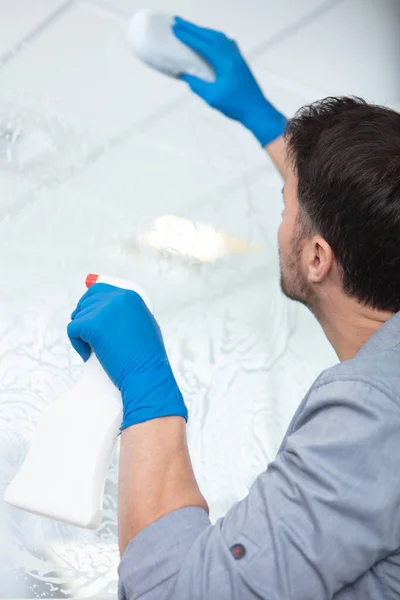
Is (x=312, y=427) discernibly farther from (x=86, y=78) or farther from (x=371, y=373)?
(x=86, y=78)

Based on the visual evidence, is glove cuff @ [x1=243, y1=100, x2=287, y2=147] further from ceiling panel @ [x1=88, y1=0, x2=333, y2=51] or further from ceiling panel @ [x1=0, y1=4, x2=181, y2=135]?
ceiling panel @ [x1=88, y1=0, x2=333, y2=51]

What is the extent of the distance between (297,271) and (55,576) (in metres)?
0.74

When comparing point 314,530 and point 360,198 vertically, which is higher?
point 360,198

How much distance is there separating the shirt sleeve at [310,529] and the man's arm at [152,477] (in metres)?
0.05

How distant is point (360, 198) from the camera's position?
1.00 metres

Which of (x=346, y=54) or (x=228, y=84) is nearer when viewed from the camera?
(x=228, y=84)

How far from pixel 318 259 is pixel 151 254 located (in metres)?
0.71

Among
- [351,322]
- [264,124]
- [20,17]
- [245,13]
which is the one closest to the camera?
[351,322]

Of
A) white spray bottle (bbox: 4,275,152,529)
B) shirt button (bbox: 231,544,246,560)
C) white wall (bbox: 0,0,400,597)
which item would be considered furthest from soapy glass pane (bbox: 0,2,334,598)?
shirt button (bbox: 231,544,246,560)

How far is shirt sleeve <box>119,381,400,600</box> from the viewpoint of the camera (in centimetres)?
79

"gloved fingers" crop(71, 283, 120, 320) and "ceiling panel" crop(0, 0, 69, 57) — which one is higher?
"ceiling panel" crop(0, 0, 69, 57)

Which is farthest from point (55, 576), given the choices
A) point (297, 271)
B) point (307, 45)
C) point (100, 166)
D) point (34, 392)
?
point (307, 45)

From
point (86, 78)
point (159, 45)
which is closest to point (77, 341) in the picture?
point (159, 45)

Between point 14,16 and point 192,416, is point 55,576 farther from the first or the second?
point 14,16
